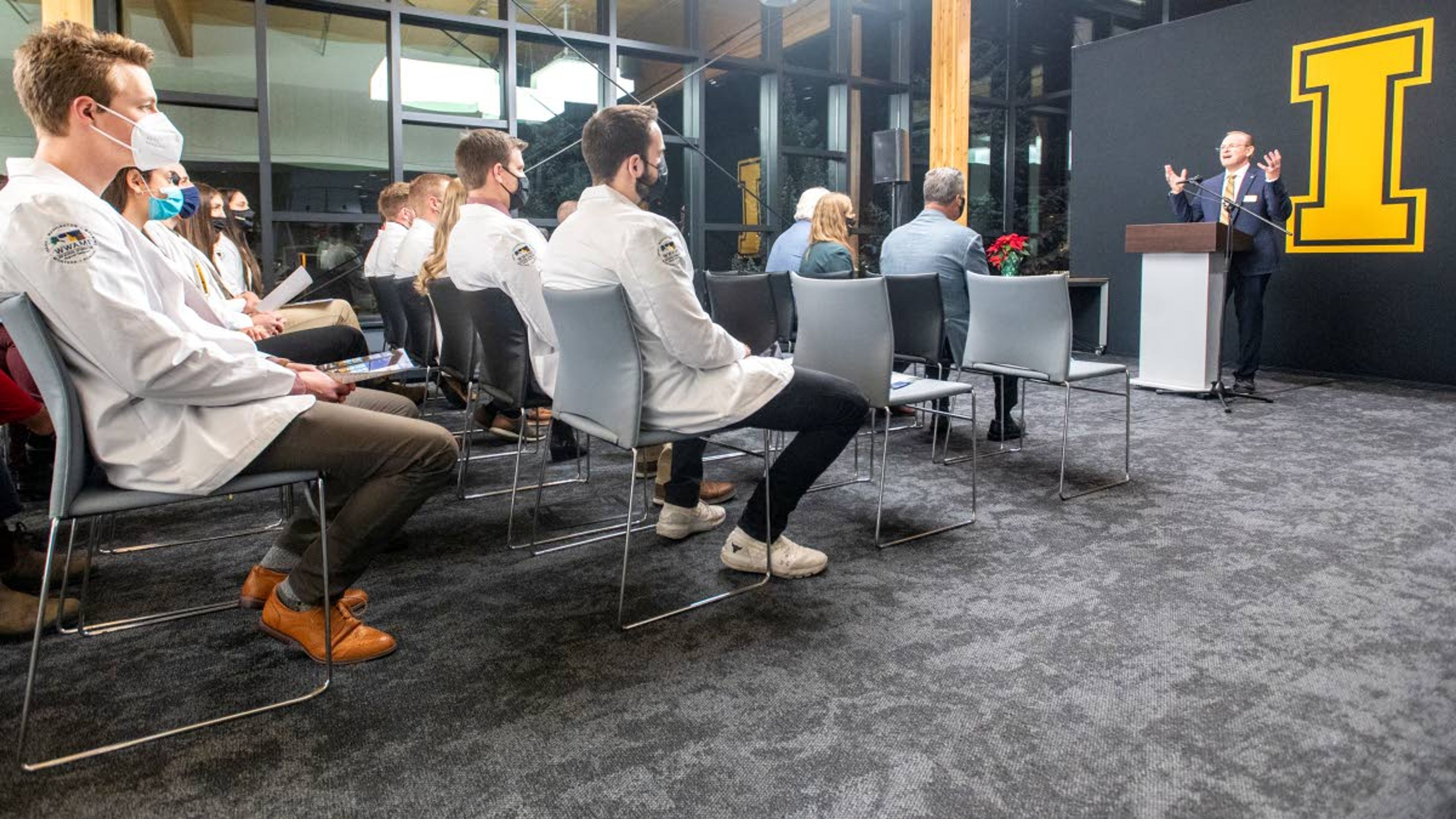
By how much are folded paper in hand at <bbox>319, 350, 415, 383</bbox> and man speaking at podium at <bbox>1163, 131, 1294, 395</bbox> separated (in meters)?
4.94

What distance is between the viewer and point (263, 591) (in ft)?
7.88

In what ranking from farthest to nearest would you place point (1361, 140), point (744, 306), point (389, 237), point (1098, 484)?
1. point (1361, 140)
2. point (389, 237)
3. point (744, 306)
4. point (1098, 484)

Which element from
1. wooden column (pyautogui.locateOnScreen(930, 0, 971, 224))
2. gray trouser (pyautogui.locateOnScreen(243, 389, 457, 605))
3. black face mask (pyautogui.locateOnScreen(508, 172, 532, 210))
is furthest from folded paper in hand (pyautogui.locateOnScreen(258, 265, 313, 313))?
wooden column (pyautogui.locateOnScreen(930, 0, 971, 224))

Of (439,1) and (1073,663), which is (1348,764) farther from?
(439,1)

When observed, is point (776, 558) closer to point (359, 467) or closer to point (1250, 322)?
point (359, 467)

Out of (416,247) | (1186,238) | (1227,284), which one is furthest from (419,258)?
(1227,284)

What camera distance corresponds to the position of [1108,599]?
2463 millimetres

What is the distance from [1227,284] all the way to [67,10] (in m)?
7.29

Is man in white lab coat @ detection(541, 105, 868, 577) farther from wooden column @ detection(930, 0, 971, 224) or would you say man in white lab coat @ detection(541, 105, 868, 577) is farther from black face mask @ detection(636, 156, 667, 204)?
wooden column @ detection(930, 0, 971, 224)

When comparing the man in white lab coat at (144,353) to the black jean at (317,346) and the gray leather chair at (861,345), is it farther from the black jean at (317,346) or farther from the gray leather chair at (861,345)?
the gray leather chair at (861,345)

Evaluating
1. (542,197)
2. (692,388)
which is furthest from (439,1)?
(692,388)

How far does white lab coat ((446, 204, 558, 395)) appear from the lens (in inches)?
126

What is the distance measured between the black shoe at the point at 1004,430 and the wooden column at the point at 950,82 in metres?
4.89

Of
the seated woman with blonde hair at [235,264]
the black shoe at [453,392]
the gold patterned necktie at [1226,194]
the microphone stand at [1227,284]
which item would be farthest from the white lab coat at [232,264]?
the gold patterned necktie at [1226,194]
